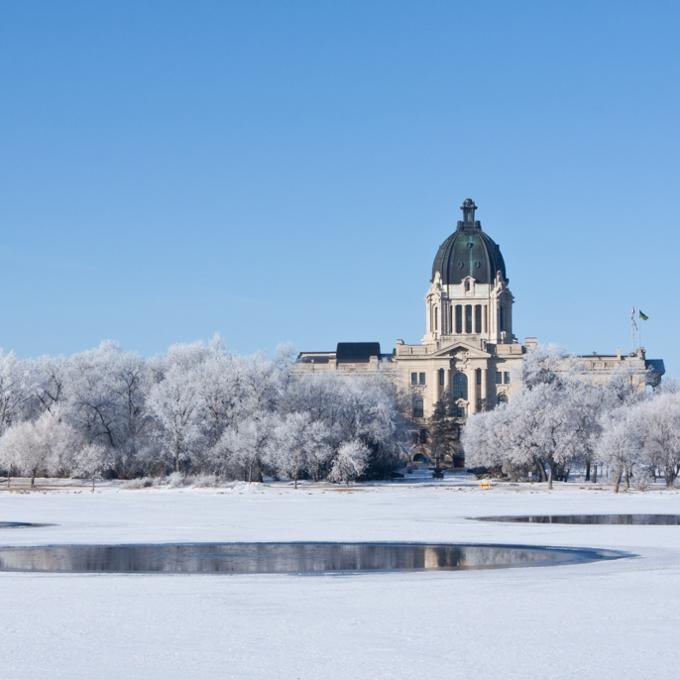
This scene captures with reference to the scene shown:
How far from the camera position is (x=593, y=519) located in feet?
163

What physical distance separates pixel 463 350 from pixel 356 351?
22.4m

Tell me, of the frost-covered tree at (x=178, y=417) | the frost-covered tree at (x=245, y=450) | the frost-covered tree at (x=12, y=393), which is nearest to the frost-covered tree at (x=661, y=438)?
the frost-covered tree at (x=245, y=450)

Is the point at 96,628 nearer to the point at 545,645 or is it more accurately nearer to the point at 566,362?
the point at 545,645

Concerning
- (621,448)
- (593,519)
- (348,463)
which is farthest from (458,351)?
(593,519)

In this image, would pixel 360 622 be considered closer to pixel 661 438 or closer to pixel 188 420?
pixel 661 438

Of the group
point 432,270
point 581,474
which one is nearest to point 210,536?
point 581,474

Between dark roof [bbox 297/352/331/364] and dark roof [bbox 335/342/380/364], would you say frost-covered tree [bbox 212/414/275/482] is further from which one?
dark roof [bbox 335/342/380/364]

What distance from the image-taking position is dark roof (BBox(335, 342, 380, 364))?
17238 centimetres

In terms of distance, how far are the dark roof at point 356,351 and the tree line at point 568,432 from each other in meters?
66.1

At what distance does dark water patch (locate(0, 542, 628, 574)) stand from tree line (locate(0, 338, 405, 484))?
46.9 metres

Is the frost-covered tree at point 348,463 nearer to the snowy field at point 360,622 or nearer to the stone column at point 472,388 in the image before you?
the snowy field at point 360,622

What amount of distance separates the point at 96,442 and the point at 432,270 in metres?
90.9

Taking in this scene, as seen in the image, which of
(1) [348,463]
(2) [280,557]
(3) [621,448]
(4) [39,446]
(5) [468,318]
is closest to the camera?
(2) [280,557]

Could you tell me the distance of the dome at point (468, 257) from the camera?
565ft
